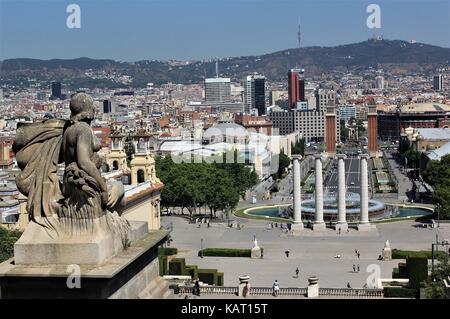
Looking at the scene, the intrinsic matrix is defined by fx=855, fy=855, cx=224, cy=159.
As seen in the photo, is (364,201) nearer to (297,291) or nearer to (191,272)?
(191,272)

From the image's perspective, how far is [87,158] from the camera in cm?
613

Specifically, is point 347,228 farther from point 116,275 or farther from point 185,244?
point 116,275

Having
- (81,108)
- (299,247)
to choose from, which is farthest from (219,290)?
(81,108)

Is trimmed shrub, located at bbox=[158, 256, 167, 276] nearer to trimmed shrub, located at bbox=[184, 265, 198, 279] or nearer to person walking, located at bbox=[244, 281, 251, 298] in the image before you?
trimmed shrub, located at bbox=[184, 265, 198, 279]

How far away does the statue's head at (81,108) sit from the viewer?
249 inches

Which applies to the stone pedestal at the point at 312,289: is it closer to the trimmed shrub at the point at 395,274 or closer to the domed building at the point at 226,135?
the trimmed shrub at the point at 395,274

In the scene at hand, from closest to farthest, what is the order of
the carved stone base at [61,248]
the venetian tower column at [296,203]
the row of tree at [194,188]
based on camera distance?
the carved stone base at [61,248] → the venetian tower column at [296,203] → the row of tree at [194,188]

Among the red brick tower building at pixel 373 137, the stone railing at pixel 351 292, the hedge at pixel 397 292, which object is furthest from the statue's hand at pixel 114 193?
the red brick tower building at pixel 373 137

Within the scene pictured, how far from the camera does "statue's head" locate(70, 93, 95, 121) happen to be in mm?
6316

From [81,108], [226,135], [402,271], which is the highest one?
[81,108]

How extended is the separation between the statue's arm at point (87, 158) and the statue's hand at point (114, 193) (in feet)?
0.48

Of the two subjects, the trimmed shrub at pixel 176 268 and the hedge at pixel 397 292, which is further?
the trimmed shrub at pixel 176 268

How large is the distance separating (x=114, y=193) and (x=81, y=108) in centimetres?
68

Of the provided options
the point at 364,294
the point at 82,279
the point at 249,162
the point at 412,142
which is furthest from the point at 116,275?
the point at 412,142
